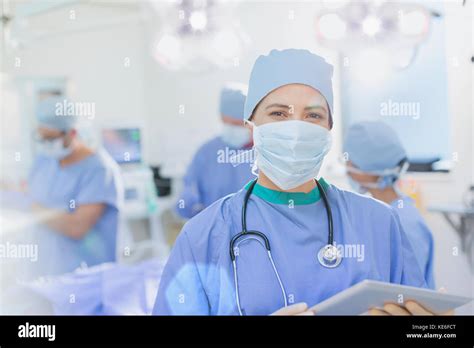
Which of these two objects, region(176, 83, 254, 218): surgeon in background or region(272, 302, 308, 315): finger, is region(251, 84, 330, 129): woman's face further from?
region(272, 302, 308, 315): finger

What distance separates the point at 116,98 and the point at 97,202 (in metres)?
2.24

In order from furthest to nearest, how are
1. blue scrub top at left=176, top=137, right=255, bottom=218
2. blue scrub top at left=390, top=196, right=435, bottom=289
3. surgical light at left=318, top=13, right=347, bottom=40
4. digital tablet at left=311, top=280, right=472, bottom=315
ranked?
surgical light at left=318, top=13, right=347, bottom=40 < blue scrub top at left=176, top=137, right=255, bottom=218 < blue scrub top at left=390, top=196, right=435, bottom=289 < digital tablet at left=311, top=280, right=472, bottom=315

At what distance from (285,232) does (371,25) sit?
958mm

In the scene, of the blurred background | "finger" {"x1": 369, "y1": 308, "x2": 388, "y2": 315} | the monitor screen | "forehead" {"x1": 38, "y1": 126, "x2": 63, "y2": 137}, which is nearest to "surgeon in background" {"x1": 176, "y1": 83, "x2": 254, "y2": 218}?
the blurred background

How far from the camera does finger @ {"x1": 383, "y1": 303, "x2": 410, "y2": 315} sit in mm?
1134

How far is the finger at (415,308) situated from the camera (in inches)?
44.1

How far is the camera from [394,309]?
115cm

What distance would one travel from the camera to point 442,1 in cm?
154

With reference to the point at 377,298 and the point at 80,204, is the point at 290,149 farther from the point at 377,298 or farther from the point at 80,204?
the point at 80,204

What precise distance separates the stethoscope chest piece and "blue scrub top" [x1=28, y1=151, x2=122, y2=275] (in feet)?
3.60

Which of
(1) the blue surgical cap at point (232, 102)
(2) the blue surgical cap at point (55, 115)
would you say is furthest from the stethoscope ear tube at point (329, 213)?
(2) the blue surgical cap at point (55, 115)

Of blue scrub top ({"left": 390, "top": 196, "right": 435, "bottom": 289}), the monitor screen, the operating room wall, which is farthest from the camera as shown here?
the operating room wall

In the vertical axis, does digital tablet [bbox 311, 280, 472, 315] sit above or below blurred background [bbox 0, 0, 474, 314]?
below
